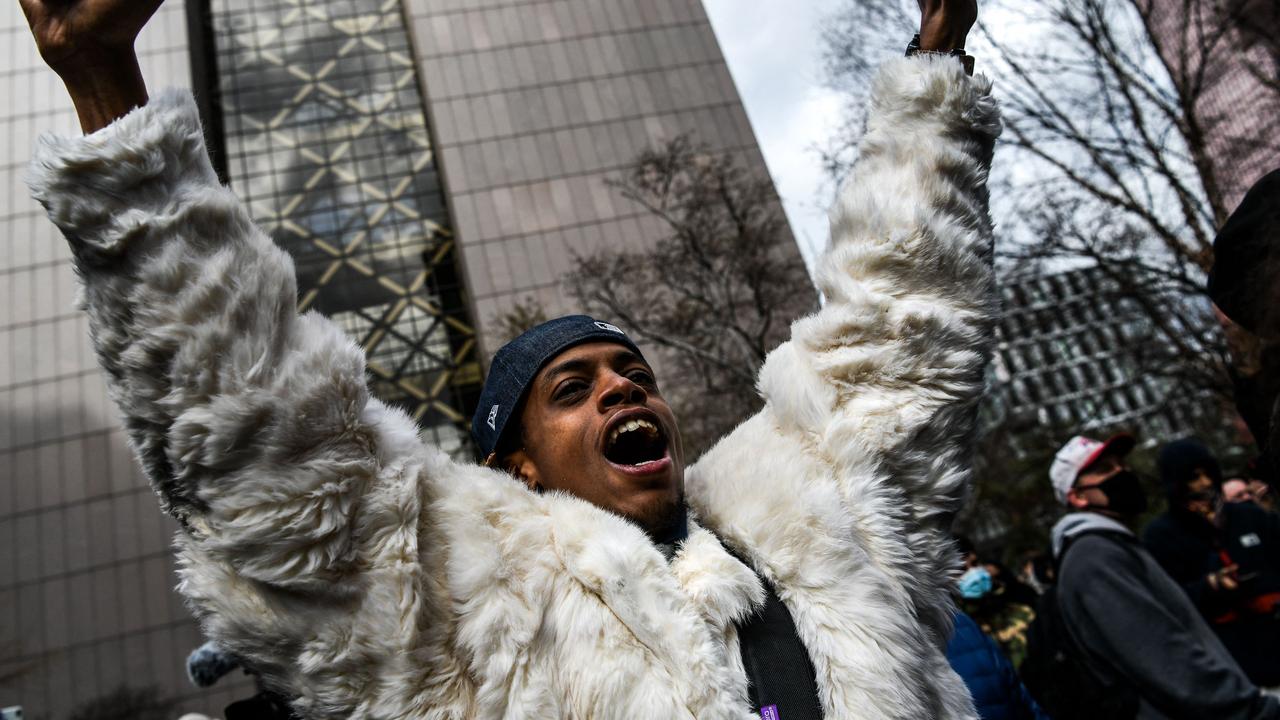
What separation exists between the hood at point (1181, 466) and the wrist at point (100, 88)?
16.6ft

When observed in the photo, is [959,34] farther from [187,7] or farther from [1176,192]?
[187,7]

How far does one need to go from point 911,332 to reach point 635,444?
0.63 m

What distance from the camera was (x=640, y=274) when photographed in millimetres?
15445

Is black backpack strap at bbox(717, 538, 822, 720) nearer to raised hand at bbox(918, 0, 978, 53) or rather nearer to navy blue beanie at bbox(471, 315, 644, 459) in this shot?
navy blue beanie at bbox(471, 315, 644, 459)

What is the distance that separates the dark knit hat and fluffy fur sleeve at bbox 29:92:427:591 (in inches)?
71.8

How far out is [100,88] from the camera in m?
1.30

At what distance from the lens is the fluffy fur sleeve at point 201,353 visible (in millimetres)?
1211

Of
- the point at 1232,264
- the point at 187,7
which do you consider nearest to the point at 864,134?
the point at 1232,264

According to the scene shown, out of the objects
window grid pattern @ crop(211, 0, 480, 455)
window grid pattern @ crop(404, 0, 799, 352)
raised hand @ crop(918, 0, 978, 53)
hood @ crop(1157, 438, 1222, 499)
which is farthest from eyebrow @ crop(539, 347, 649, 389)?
window grid pattern @ crop(211, 0, 480, 455)

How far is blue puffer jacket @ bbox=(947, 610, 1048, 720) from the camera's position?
2988 mm

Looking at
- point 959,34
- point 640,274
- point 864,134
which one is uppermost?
point 640,274

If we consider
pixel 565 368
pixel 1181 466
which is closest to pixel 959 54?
pixel 565 368

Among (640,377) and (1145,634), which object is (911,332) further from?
(1145,634)

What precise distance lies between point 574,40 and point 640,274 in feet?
48.4
